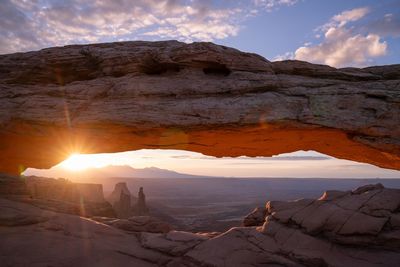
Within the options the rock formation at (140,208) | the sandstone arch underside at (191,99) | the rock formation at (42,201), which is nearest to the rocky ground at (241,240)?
the rock formation at (42,201)

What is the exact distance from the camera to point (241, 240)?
16.5 metres

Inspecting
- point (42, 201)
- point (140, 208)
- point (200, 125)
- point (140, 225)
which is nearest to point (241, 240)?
point (200, 125)

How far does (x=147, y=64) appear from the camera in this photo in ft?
62.7

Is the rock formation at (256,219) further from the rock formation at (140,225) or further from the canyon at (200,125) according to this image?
the rock formation at (140,225)

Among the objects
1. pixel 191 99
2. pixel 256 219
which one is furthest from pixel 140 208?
pixel 191 99

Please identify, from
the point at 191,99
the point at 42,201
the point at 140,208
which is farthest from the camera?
the point at 140,208

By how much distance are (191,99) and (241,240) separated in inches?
300

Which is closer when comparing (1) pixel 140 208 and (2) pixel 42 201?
(2) pixel 42 201

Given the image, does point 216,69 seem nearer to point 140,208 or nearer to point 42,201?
point 42,201

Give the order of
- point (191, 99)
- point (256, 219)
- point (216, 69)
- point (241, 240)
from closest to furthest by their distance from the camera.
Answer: point (241, 240) < point (191, 99) < point (216, 69) < point (256, 219)

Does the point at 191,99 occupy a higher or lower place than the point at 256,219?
higher

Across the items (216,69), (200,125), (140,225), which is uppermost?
(216,69)

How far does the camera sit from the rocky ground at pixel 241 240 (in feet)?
48.8

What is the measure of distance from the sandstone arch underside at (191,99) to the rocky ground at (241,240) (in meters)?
3.75
